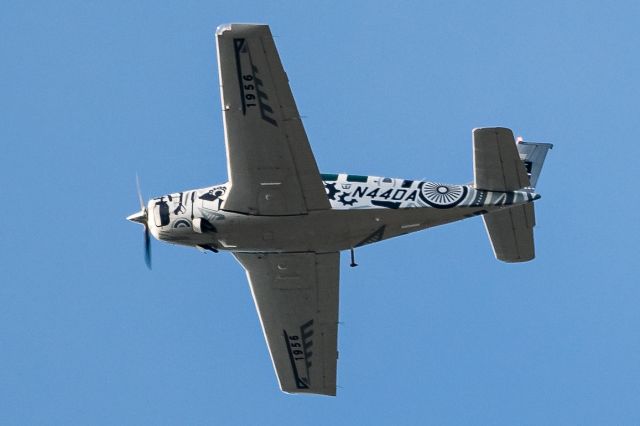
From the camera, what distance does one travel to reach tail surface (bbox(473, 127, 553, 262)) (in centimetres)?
2652

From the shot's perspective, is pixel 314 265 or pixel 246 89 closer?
pixel 246 89

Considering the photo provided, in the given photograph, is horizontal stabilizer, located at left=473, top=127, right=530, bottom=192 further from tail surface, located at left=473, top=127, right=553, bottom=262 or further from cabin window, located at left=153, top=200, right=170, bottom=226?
cabin window, located at left=153, top=200, right=170, bottom=226

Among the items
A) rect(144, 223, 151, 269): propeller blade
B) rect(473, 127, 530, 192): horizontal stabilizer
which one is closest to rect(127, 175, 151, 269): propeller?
rect(144, 223, 151, 269): propeller blade

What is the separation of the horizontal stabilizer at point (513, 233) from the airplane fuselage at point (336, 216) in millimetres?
980

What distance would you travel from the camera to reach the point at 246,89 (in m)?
25.2

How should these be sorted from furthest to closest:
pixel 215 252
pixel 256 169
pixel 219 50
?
1. pixel 215 252
2. pixel 256 169
3. pixel 219 50

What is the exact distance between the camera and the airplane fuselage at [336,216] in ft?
88.9

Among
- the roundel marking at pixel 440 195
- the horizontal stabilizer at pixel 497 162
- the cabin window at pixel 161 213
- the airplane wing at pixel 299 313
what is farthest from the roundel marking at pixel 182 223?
the horizontal stabilizer at pixel 497 162

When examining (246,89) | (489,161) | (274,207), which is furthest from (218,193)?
(489,161)

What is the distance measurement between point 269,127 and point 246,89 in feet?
3.58

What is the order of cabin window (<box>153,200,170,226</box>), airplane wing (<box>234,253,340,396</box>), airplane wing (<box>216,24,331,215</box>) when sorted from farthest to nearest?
→ airplane wing (<box>234,253,340,396</box>) < cabin window (<box>153,200,170,226</box>) < airplane wing (<box>216,24,331,215</box>)

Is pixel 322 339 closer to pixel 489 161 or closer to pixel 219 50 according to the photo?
pixel 489 161

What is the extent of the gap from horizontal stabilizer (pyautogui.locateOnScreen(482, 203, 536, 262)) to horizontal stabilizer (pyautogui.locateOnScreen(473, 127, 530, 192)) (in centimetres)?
115

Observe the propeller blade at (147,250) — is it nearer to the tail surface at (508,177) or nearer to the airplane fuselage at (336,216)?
the airplane fuselage at (336,216)
